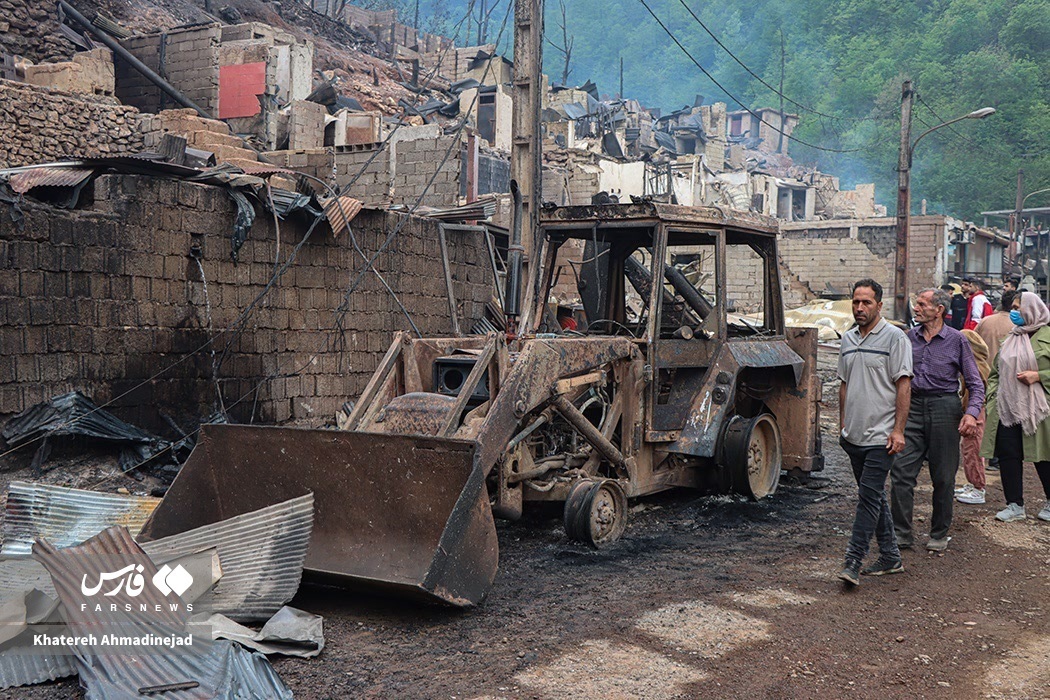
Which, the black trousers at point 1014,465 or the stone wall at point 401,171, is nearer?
the black trousers at point 1014,465

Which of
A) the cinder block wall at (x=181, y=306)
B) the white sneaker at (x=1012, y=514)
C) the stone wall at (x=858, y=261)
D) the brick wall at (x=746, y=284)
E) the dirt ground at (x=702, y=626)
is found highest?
the stone wall at (x=858, y=261)

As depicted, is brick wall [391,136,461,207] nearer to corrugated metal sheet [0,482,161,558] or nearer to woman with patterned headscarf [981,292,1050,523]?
woman with patterned headscarf [981,292,1050,523]

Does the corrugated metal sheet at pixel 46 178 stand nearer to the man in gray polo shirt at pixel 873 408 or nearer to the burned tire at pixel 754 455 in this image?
the burned tire at pixel 754 455

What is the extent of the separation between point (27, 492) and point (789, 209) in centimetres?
4492

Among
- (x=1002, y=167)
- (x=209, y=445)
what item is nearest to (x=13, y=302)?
(x=209, y=445)

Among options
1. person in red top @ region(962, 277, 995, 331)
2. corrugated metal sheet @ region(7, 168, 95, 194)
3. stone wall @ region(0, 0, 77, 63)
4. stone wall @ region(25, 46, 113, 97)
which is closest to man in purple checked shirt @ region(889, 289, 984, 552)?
person in red top @ region(962, 277, 995, 331)

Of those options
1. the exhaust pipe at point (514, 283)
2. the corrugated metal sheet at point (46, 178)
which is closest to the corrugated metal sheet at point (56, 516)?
the exhaust pipe at point (514, 283)

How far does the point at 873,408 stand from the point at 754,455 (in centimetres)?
230

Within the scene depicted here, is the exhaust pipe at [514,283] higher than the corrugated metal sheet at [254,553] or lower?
higher

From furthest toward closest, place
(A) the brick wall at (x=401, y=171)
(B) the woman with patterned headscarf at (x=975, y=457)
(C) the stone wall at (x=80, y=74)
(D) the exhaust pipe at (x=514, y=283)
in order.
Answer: (A) the brick wall at (x=401, y=171) → (C) the stone wall at (x=80, y=74) → (B) the woman with patterned headscarf at (x=975, y=457) → (D) the exhaust pipe at (x=514, y=283)

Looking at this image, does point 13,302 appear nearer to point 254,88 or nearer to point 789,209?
point 254,88

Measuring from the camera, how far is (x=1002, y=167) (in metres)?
56.8

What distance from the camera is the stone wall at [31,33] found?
1827 centimetres

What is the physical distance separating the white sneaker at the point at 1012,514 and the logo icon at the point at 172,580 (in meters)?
5.96
